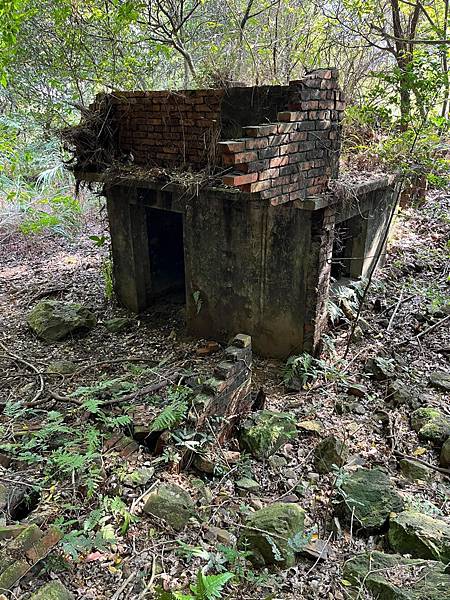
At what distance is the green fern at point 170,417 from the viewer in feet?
13.5

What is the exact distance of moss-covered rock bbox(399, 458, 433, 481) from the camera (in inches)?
171

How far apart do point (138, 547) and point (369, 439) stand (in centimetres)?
291

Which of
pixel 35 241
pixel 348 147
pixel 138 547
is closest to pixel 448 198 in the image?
pixel 348 147

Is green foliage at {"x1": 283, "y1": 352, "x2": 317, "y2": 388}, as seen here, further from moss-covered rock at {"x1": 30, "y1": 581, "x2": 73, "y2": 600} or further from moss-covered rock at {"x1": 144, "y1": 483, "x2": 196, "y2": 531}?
moss-covered rock at {"x1": 30, "y1": 581, "x2": 73, "y2": 600}

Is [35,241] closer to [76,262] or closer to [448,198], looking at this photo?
[76,262]

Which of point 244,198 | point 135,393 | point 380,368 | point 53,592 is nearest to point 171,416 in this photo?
point 135,393

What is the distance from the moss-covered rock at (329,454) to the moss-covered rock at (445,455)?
1003 mm

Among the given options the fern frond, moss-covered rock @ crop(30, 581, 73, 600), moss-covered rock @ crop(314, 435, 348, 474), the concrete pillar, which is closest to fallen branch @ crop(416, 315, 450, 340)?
moss-covered rock @ crop(314, 435, 348, 474)

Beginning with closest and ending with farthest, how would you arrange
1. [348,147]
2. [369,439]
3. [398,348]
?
[369,439]
[398,348]
[348,147]

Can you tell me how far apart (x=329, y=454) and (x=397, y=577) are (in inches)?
62.0

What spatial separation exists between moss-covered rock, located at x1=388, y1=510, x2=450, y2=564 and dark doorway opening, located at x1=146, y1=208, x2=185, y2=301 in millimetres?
5870

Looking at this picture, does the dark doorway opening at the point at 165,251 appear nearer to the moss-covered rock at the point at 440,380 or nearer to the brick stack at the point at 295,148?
the brick stack at the point at 295,148

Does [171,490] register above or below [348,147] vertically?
below

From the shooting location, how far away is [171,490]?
3.51 meters
